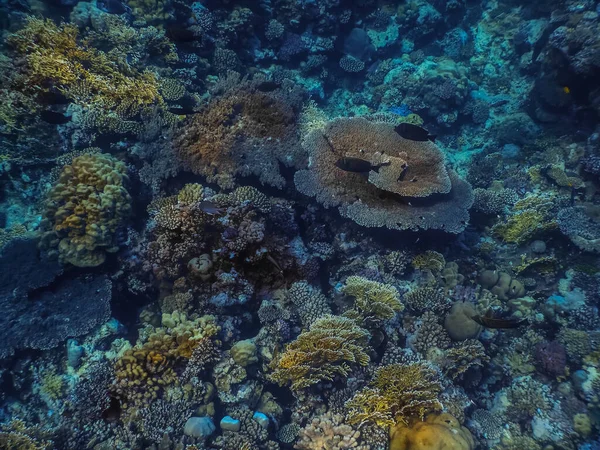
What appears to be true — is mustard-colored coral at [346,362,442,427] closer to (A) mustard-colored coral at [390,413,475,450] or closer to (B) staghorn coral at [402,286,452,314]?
(A) mustard-colored coral at [390,413,475,450]

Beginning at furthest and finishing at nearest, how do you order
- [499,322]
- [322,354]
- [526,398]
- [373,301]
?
[526,398] → [373,301] → [499,322] → [322,354]

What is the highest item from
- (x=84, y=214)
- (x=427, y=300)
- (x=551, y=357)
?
(x=84, y=214)

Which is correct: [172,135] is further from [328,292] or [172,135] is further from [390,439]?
[390,439]

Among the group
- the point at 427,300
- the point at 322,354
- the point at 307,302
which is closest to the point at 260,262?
the point at 307,302

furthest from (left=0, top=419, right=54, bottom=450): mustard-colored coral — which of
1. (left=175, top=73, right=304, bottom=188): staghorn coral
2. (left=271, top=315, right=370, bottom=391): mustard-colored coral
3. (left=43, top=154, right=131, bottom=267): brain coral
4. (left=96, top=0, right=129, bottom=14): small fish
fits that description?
(left=96, top=0, right=129, bottom=14): small fish

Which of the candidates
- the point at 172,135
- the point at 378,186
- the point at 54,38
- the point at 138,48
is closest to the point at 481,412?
the point at 378,186

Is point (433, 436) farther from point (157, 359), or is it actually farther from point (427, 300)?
point (157, 359)

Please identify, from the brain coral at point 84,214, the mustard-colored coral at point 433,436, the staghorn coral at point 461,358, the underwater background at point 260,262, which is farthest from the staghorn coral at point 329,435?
the brain coral at point 84,214
